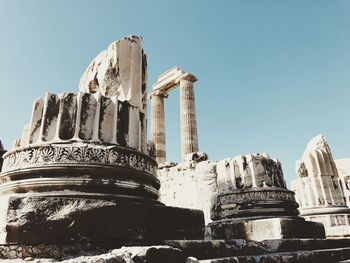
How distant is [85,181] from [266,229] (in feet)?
8.24

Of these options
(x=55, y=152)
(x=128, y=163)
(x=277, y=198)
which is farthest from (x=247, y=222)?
(x=55, y=152)

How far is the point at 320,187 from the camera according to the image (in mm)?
7801

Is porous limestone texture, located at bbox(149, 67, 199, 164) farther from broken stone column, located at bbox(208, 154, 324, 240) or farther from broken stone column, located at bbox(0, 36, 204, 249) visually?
broken stone column, located at bbox(0, 36, 204, 249)

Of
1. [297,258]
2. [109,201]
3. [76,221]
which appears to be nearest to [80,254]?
[76,221]

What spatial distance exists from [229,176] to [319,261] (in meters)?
1.98

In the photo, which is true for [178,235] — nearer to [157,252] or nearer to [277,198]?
[157,252]

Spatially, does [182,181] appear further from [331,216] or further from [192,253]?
[192,253]

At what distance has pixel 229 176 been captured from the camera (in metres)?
4.59

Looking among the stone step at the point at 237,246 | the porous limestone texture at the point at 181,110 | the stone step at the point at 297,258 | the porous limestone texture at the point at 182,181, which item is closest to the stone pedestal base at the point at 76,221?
the stone step at the point at 237,246

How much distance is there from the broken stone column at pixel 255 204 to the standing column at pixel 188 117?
13.6 metres

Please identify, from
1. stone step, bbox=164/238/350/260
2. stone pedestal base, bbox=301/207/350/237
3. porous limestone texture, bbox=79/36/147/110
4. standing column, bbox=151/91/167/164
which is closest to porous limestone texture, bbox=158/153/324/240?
stone step, bbox=164/238/350/260

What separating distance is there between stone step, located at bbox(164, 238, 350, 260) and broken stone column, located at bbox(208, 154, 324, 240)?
0.33 meters

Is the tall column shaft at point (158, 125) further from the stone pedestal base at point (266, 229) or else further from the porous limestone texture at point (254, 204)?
the stone pedestal base at point (266, 229)

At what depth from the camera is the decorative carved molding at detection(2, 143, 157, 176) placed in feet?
7.23
